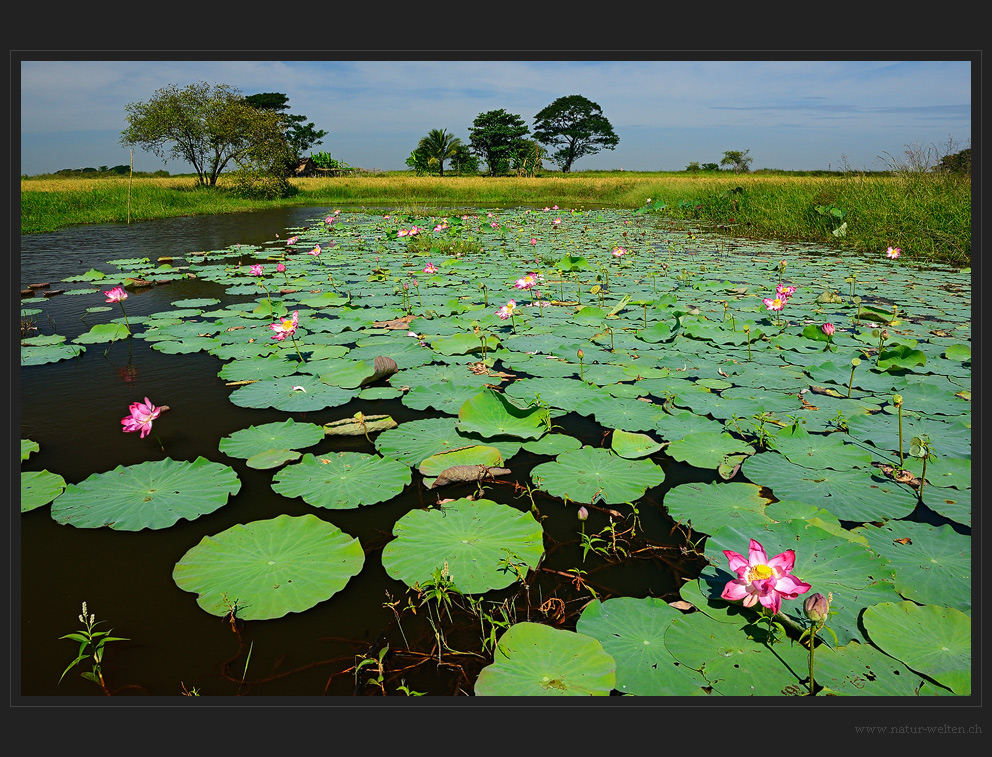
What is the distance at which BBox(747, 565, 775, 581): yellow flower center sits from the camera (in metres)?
1.07

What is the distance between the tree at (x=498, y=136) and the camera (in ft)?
123

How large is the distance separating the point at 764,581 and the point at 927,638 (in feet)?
1.23

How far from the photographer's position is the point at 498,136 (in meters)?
37.5

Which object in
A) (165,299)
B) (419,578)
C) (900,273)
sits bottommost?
(419,578)

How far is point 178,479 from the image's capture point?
171cm

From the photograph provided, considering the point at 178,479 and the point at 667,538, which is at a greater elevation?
the point at 178,479

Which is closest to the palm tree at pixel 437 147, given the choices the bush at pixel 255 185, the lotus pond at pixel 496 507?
the bush at pixel 255 185

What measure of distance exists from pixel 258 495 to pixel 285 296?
3082 millimetres

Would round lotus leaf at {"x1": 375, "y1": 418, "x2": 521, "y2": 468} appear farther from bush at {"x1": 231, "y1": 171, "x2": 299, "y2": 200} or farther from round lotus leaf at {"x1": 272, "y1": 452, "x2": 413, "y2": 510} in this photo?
bush at {"x1": 231, "y1": 171, "x2": 299, "y2": 200}

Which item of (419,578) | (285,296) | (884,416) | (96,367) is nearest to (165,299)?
(285,296)

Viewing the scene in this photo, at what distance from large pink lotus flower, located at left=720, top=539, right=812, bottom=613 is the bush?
1787 centimetres

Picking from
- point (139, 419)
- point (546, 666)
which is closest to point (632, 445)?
point (546, 666)

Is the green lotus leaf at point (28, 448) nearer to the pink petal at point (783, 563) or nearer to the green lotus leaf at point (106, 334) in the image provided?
the green lotus leaf at point (106, 334)
